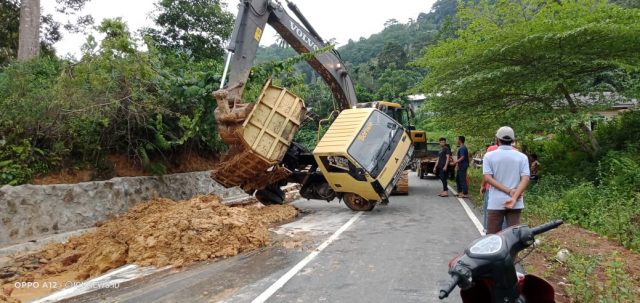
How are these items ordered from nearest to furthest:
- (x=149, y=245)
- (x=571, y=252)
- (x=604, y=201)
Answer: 1. (x=571, y=252)
2. (x=149, y=245)
3. (x=604, y=201)

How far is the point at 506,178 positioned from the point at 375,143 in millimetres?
5507

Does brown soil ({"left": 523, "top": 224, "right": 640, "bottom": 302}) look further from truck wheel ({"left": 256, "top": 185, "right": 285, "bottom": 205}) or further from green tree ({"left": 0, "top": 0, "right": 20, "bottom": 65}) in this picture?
green tree ({"left": 0, "top": 0, "right": 20, "bottom": 65})

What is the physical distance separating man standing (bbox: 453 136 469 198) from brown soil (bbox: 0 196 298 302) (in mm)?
6764

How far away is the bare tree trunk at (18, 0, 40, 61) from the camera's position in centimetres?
1269

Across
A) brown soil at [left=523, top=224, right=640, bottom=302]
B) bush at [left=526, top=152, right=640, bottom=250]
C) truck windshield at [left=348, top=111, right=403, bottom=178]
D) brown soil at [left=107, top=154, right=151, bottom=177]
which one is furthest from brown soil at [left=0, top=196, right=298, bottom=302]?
bush at [left=526, top=152, right=640, bottom=250]

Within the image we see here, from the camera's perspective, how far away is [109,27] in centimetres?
937

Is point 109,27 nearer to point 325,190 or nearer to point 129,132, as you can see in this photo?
point 129,132

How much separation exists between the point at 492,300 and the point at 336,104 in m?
11.3

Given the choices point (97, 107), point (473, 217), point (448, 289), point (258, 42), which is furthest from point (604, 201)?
point (97, 107)

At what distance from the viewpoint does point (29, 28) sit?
12.8 meters

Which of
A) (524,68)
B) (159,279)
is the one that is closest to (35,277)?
(159,279)

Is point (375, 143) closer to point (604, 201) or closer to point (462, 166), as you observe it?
point (462, 166)

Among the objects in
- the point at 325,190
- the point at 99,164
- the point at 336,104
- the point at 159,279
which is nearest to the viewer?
the point at 159,279

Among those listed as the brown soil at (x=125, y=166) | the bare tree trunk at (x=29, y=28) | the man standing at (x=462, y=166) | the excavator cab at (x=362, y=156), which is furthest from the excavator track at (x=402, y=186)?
the bare tree trunk at (x=29, y=28)
